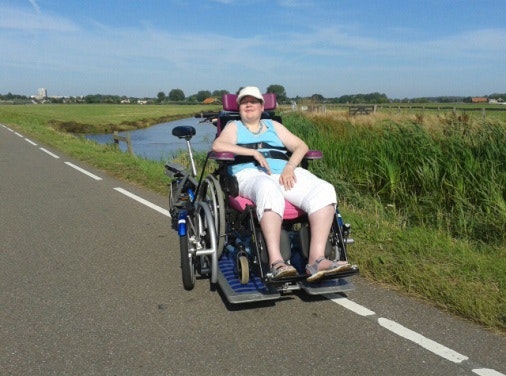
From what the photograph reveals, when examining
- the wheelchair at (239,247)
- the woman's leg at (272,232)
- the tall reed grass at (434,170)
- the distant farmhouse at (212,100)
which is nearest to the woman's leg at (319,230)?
the wheelchair at (239,247)

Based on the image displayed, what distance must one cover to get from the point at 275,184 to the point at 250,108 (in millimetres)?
984

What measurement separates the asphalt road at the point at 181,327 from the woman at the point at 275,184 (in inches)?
16.1

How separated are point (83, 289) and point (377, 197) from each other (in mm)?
5068

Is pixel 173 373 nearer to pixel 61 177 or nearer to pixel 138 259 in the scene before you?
pixel 138 259

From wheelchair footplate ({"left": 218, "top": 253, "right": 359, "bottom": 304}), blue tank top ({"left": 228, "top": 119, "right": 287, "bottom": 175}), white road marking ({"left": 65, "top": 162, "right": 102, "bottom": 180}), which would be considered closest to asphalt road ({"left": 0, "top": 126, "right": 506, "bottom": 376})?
wheelchair footplate ({"left": 218, "top": 253, "right": 359, "bottom": 304})

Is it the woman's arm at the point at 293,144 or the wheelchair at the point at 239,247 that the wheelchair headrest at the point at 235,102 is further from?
the wheelchair at the point at 239,247

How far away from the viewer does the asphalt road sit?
109 inches

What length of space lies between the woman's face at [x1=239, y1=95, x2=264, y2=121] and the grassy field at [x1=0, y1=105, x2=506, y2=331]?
158cm

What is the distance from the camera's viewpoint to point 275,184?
12.0ft

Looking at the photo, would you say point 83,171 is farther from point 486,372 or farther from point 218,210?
point 486,372

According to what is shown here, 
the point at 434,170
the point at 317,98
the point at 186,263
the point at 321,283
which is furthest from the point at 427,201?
the point at 317,98

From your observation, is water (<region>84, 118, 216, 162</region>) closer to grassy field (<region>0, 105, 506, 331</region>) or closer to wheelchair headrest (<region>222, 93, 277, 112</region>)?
wheelchair headrest (<region>222, 93, 277, 112</region>)

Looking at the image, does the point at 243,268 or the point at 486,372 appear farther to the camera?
the point at 243,268

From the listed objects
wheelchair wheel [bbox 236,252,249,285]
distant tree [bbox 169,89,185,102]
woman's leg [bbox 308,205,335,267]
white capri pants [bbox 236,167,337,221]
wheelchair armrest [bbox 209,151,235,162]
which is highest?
distant tree [bbox 169,89,185,102]
